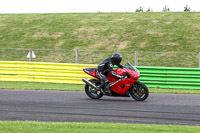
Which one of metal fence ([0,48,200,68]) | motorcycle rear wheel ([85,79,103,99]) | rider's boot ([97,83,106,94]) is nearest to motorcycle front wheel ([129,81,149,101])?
rider's boot ([97,83,106,94])

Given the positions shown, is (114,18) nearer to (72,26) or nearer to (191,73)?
(72,26)

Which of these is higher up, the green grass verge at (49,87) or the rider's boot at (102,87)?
the rider's boot at (102,87)

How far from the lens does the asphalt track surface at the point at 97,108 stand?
8641 mm

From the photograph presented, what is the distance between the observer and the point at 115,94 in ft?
39.9

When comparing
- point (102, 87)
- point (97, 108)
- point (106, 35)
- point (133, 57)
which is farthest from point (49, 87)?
point (106, 35)

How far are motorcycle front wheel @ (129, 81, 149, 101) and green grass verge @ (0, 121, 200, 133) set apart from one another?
13.5 ft

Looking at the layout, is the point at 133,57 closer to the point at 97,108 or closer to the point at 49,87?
the point at 49,87

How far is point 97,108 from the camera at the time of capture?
10.3 metres

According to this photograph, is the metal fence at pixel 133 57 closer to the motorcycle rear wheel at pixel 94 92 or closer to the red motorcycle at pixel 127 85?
the motorcycle rear wheel at pixel 94 92

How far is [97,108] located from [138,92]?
2.01 metres

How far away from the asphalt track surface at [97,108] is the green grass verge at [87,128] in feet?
2.64

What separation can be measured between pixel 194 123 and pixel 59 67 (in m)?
10.1

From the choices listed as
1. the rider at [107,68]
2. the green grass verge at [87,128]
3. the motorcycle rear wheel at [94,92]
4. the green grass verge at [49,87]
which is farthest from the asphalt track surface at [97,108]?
the green grass verge at [49,87]

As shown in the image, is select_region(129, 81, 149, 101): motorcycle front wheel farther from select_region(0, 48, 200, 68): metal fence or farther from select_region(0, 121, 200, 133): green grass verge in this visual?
select_region(0, 48, 200, 68): metal fence
